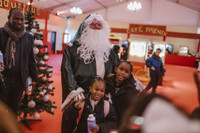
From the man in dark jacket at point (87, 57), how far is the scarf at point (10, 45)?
0.62m

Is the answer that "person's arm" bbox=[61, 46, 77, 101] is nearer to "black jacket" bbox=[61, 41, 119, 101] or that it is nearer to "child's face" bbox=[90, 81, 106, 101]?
"black jacket" bbox=[61, 41, 119, 101]

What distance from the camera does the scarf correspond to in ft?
6.66

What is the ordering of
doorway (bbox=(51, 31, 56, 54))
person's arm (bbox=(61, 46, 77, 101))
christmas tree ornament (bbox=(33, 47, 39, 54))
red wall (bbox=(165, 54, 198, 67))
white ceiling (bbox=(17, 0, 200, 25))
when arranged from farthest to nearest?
doorway (bbox=(51, 31, 56, 54))
red wall (bbox=(165, 54, 198, 67))
white ceiling (bbox=(17, 0, 200, 25))
christmas tree ornament (bbox=(33, 47, 39, 54))
person's arm (bbox=(61, 46, 77, 101))

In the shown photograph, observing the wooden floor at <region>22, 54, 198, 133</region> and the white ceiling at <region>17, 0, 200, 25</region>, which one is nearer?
the wooden floor at <region>22, 54, 198, 133</region>

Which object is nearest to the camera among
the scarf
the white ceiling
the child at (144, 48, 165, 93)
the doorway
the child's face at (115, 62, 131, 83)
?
the child's face at (115, 62, 131, 83)

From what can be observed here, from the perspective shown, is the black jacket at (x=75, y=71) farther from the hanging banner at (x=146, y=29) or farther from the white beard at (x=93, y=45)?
the hanging banner at (x=146, y=29)

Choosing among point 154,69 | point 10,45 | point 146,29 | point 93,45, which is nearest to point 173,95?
point 93,45

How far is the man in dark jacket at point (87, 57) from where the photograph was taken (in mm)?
1990

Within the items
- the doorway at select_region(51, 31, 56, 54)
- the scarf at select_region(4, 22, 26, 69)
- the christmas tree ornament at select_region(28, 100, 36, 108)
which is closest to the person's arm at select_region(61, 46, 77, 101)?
the scarf at select_region(4, 22, 26, 69)

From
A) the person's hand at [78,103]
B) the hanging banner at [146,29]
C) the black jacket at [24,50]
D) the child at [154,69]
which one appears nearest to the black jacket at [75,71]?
the person's hand at [78,103]

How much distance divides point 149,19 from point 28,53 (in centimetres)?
1736

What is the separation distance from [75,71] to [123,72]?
0.62 metres

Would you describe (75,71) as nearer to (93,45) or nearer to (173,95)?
(93,45)

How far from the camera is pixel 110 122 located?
1.54m
